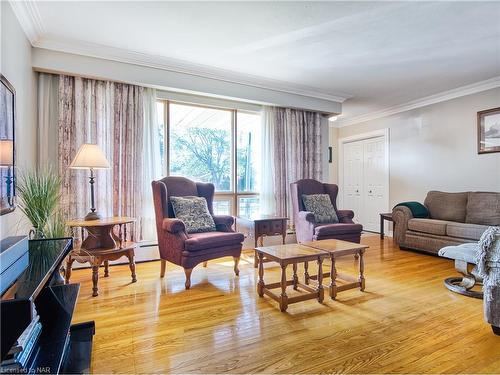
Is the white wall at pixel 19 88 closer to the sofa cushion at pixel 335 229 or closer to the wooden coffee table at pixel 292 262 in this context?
the wooden coffee table at pixel 292 262

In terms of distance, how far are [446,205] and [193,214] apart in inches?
145

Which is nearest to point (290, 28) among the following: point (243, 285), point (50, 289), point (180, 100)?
point (180, 100)

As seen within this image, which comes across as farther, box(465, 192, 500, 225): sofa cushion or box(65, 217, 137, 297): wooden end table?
box(465, 192, 500, 225): sofa cushion

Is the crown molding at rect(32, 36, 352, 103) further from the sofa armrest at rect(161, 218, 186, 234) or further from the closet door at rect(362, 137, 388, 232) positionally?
the sofa armrest at rect(161, 218, 186, 234)

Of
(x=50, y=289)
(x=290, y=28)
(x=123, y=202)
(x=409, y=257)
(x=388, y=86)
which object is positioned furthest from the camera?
(x=388, y=86)

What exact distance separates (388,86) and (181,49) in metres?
3.01

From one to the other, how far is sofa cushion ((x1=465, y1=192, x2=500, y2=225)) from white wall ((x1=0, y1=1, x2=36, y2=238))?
515cm

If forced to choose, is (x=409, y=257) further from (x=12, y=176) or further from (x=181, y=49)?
(x=12, y=176)

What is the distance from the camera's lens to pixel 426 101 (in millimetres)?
4801

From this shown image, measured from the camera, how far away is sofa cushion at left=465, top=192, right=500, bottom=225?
3701 mm

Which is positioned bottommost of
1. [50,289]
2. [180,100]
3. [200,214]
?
[50,289]

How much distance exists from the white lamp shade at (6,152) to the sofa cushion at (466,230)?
15.1ft

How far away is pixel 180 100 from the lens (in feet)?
12.9

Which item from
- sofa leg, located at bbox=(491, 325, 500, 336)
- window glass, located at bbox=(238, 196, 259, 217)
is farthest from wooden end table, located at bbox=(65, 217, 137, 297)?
sofa leg, located at bbox=(491, 325, 500, 336)
